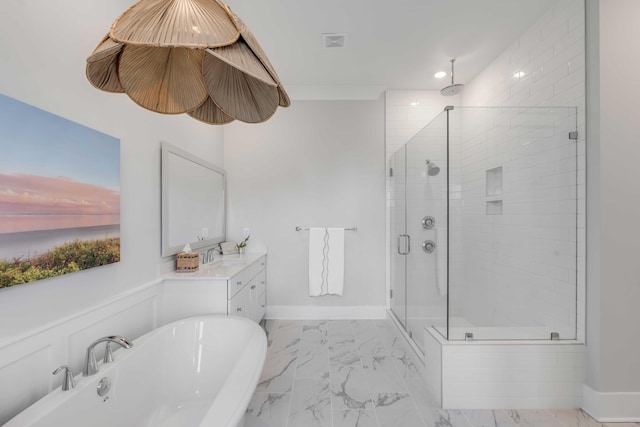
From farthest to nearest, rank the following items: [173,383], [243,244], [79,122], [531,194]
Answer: [243,244], [531,194], [173,383], [79,122]

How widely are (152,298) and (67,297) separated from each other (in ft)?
1.94

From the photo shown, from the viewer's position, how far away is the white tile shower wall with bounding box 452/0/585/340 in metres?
Result: 1.74

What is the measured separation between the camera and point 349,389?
6.14ft

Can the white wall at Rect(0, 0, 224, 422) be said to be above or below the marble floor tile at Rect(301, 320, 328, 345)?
above

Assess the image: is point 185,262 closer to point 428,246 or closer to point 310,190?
point 310,190

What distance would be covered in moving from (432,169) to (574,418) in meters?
1.79

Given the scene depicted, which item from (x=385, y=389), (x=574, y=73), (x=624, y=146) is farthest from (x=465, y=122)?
(x=385, y=389)

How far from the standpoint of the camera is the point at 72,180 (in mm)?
1176

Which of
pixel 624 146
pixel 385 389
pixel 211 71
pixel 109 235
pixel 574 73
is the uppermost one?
pixel 574 73

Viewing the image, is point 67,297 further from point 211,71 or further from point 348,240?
point 348,240

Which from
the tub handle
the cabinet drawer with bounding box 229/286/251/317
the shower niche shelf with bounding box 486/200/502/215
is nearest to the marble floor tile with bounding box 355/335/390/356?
→ the cabinet drawer with bounding box 229/286/251/317

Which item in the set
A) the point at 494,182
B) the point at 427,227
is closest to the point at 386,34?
the point at 494,182

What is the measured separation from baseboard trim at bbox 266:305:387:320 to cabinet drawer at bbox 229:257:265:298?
0.60 meters

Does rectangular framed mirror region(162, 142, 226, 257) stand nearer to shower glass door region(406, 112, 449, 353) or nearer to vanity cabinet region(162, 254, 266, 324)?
vanity cabinet region(162, 254, 266, 324)
